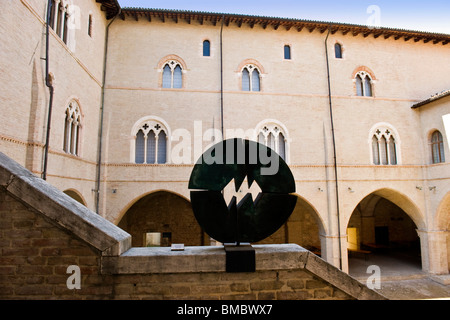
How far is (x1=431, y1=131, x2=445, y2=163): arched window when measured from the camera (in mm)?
14125

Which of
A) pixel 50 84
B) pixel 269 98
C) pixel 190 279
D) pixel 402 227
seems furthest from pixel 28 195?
pixel 402 227

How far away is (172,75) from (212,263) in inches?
465

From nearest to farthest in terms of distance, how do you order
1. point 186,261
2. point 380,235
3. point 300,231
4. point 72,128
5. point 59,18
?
1. point 186,261
2. point 59,18
3. point 72,128
4. point 300,231
5. point 380,235

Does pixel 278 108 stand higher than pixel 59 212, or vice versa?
pixel 278 108

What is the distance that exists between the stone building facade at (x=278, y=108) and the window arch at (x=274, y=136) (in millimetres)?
52

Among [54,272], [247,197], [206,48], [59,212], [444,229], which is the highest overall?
[206,48]

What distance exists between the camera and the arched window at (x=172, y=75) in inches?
543

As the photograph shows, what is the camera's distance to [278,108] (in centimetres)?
1410

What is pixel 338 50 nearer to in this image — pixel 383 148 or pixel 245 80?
pixel 245 80

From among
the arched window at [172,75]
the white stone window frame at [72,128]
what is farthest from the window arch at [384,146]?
the white stone window frame at [72,128]

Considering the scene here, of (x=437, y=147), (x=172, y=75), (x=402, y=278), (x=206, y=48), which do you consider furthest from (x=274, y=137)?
(x=402, y=278)

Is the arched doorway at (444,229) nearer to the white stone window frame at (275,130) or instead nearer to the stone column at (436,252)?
the stone column at (436,252)

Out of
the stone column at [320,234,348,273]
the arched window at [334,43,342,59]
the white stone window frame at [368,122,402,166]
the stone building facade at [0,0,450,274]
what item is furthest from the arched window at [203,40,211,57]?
the stone column at [320,234,348,273]

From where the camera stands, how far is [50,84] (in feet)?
28.5
